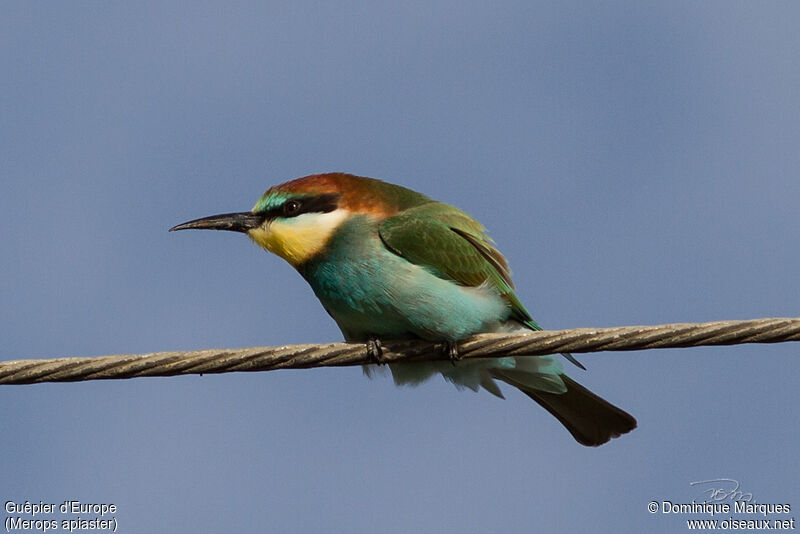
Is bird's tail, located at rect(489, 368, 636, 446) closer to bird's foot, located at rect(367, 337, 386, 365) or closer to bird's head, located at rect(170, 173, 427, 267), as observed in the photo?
bird's foot, located at rect(367, 337, 386, 365)

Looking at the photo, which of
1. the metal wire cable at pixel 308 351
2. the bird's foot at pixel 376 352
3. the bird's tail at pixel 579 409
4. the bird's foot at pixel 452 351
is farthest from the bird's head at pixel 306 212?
the metal wire cable at pixel 308 351

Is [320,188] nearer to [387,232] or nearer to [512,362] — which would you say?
[387,232]

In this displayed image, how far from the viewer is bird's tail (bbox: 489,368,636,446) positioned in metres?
4.84

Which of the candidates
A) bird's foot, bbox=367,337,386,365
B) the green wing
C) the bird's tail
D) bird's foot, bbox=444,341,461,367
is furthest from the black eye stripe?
the bird's tail

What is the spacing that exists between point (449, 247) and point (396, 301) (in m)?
0.44

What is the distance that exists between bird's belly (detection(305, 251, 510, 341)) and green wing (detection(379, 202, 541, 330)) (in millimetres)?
58

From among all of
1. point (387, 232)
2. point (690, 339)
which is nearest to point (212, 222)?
point (387, 232)

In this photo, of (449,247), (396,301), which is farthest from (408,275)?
(449,247)

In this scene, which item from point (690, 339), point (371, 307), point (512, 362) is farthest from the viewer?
point (512, 362)

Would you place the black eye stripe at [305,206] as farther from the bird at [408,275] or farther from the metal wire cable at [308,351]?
the metal wire cable at [308,351]

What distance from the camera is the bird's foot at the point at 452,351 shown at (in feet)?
14.0

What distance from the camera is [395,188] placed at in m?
4.89

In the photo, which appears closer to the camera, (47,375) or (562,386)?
(47,375)

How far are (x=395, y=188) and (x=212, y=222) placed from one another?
0.85 meters
